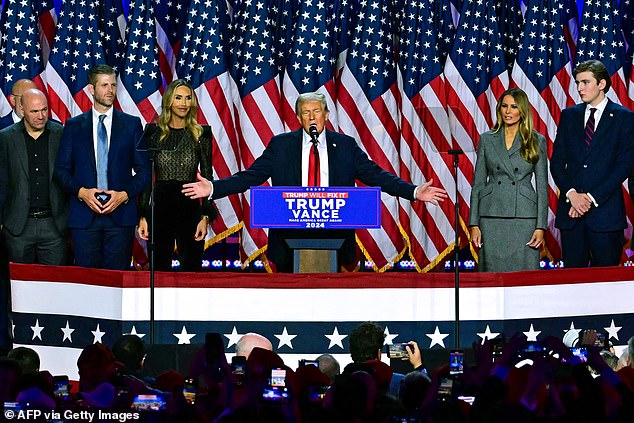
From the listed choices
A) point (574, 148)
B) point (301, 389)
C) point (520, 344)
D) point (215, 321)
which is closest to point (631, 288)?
point (574, 148)

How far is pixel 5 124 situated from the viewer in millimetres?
10695

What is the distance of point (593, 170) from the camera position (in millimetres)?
9141

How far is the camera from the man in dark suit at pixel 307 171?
28.2ft

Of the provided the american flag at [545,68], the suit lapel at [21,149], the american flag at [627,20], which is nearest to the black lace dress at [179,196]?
the suit lapel at [21,149]

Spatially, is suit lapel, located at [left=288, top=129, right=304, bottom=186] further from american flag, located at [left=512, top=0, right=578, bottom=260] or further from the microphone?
american flag, located at [left=512, top=0, right=578, bottom=260]

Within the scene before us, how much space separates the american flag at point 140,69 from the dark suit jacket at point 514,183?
128 inches

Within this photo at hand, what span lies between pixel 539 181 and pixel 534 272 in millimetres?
990

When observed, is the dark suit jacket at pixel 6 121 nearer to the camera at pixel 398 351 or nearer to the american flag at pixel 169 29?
the american flag at pixel 169 29

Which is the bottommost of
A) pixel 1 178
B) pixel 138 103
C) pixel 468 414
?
pixel 468 414

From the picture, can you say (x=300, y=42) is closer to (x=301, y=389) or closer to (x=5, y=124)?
(x=5, y=124)

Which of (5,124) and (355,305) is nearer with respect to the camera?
(355,305)

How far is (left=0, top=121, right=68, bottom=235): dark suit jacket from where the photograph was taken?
8.95 m

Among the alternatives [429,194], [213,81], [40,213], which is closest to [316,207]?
[429,194]

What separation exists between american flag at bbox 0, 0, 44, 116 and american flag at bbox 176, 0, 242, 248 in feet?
3.79
